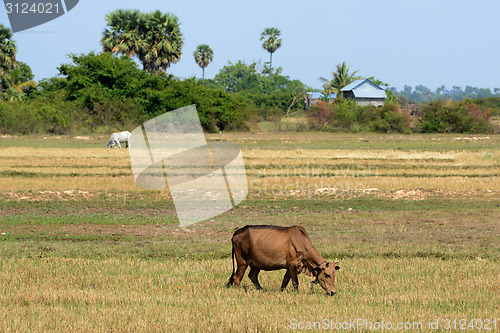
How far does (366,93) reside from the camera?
9088cm

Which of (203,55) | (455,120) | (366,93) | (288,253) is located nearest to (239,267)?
(288,253)

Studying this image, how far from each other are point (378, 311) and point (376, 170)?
814 inches

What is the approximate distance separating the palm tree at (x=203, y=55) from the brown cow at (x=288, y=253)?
125m

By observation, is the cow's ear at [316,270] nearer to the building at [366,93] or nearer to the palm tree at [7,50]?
the palm tree at [7,50]

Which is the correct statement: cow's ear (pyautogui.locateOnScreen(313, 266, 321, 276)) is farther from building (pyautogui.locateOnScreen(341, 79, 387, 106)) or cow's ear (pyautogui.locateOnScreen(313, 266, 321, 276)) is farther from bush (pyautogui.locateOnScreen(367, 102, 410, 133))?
building (pyautogui.locateOnScreen(341, 79, 387, 106))

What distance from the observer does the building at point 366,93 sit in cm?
8981

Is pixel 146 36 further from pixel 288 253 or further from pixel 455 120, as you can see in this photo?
pixel 288 253

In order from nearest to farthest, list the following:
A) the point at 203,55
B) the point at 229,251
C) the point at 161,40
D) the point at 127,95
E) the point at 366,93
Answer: the point at 229,251 < the point at 127,95 < the point at 161,40 < the point at 366,93 < the point at 203,55

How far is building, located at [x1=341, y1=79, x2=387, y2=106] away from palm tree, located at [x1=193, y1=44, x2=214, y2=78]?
1766 inches

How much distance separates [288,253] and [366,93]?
278 feet

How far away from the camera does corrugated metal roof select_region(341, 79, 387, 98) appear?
90.4 meters

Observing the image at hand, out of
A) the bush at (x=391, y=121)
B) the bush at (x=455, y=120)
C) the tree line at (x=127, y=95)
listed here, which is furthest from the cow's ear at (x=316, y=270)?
the bush at (x=455, y=120)

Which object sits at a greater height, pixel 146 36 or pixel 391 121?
pixel 146 36

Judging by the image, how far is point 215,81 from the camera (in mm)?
141625
